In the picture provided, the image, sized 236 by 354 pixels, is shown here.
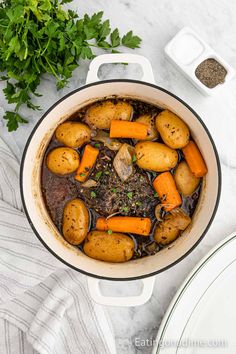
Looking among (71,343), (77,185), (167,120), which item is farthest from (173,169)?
(71,343)

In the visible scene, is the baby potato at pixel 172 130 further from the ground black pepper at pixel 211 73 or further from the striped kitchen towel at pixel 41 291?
the striped kitchen towel at pixel 41 291

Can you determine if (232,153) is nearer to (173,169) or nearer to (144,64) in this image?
(173,169)

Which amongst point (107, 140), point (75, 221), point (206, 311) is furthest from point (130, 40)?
point (206, 311)

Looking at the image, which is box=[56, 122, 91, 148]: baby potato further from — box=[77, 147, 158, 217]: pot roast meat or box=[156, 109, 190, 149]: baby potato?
box=[156, 109, 190, 149]: baby potato

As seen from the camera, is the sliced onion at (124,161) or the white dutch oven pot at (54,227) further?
the sliced onion at (124,161)

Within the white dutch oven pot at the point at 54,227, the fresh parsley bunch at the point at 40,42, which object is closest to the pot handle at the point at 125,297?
the white dutch oven pot at the point at 54,227

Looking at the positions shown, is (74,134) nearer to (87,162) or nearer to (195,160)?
(87,162)
